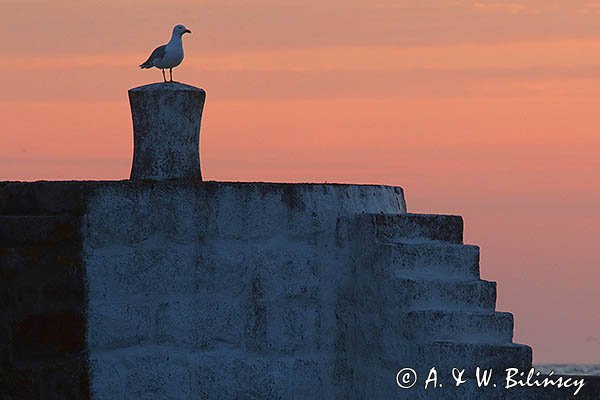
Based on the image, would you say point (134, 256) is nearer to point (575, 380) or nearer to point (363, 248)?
point (363, 248)

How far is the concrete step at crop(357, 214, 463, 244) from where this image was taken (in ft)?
23.4

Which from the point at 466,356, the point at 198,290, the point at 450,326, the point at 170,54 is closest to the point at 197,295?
the point at 198,290

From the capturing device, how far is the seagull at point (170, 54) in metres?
8.16

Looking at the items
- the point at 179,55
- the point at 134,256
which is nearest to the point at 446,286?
the point at 134,256

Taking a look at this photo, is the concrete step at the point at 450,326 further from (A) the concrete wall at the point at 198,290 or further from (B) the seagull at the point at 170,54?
(B) the seagull at the point at 170,54

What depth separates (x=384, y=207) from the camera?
7.86 metres

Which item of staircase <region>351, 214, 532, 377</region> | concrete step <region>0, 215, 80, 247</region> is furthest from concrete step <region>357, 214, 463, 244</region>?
concrete step <region>0, 215, 80, 247</region>

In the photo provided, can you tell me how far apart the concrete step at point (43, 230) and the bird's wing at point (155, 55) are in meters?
1.68

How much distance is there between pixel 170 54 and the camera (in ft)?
26.8

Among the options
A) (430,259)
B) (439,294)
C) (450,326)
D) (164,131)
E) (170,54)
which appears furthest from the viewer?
(170,54)

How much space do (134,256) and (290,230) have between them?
93cm

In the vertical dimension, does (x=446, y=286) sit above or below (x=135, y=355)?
above

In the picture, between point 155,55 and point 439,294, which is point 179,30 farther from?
point 439,294

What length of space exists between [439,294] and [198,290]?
1.39m
